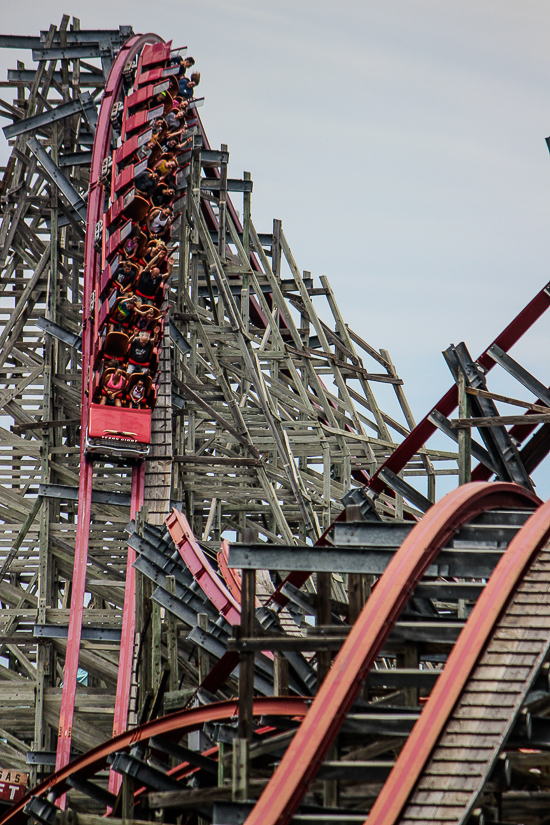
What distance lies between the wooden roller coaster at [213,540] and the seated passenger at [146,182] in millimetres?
66

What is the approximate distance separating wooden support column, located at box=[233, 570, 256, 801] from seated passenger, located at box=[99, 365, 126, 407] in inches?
403

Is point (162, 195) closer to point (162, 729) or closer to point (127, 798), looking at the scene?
point (162, 729)

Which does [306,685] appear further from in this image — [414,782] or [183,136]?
[183,136]

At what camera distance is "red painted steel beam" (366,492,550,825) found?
360 inches

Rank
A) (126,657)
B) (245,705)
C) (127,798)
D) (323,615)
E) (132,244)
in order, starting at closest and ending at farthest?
(245,705) < (323,615) < (127,798) < (126,657) < (132,244)

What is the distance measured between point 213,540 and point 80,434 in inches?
102

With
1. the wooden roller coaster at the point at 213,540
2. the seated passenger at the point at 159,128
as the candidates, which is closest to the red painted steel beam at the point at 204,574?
the wooden roller coaster at the point at 213,540

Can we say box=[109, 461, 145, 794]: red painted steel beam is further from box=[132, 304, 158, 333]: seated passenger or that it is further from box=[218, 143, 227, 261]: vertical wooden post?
box=[218, 143, 227, 261]: vertical wooden post

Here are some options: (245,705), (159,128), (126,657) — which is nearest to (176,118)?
(159,128)

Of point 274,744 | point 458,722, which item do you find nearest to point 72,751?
point 274,744

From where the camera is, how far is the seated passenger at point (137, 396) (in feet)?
68.0

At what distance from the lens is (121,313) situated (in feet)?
67.7

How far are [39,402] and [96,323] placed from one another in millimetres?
2520

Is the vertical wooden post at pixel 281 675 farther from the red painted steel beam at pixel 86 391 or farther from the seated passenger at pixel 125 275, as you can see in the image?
the seated passenger at pixel 125 275
